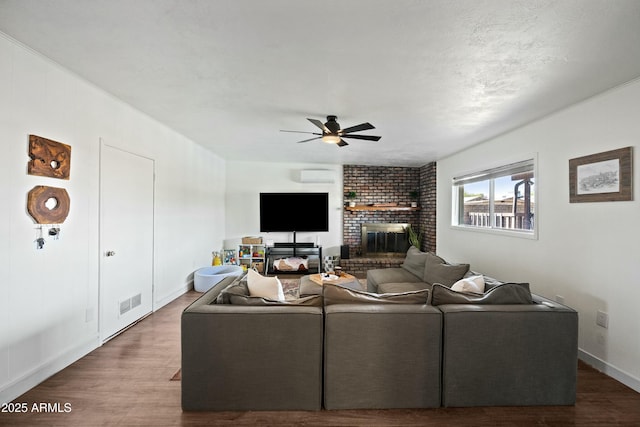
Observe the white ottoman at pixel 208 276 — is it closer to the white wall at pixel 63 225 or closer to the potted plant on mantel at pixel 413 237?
the white wall at pixel 63 225

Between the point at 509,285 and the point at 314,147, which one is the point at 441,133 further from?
the point at 509,285

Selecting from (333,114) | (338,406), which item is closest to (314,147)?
(333,114)

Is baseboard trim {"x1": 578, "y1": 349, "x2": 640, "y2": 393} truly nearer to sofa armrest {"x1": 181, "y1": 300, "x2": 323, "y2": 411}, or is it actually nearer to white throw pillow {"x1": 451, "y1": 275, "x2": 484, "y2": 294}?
white throw pillow {"x1": 451, "y1": 275, "x2": 484, "y2": 294}

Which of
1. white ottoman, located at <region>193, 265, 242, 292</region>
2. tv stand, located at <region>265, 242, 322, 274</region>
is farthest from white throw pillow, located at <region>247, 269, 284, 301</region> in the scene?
tv stand, located at <region>265, 242, 322, 274</region>

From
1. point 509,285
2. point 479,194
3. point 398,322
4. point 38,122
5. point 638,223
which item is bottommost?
point 398,322

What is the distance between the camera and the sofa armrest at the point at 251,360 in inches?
74.6

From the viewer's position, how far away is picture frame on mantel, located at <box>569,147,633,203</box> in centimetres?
233

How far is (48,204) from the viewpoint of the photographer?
222 cm

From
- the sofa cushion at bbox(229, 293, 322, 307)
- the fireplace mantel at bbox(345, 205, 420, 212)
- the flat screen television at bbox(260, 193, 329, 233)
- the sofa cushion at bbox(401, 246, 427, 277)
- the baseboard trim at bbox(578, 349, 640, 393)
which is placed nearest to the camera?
the sofa cushion at bbox(229, 293, 322, 307)

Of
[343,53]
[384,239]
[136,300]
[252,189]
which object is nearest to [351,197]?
[384,239]

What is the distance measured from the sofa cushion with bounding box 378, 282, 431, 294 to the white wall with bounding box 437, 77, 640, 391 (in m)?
1.17

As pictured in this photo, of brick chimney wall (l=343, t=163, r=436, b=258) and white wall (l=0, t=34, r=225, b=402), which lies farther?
brick chimney wall (l=343, t=163, r=436, b=258)

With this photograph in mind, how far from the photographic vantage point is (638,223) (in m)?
2.27

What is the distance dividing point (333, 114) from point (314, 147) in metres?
1.73
